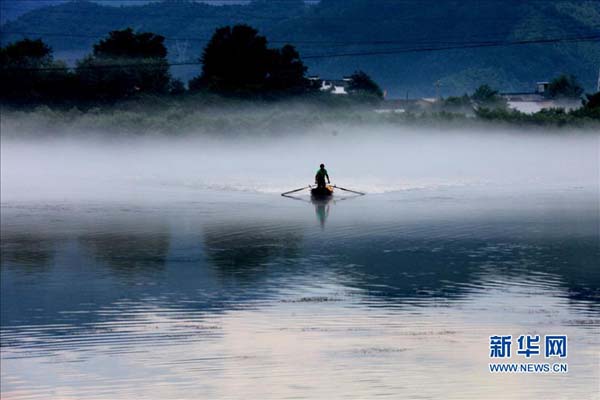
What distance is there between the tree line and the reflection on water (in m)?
61.8

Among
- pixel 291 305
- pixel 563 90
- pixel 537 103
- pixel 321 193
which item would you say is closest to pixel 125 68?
pixel 321 193

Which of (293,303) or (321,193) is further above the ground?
(321,193)

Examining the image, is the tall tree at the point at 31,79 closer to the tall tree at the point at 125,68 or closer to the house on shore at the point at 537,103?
the tall tree at the point at 125,68

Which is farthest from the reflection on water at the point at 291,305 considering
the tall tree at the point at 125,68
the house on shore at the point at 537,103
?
the house on shore at the point at 537,103

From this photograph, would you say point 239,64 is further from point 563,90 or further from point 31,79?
point 563,90

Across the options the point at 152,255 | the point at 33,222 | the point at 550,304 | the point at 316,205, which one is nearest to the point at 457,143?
the point at 316,205

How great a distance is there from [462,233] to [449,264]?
342 inches

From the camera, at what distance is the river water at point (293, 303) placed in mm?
19359

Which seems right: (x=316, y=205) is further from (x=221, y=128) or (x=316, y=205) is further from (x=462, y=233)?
(x=221, y=128)

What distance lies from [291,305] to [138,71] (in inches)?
3571

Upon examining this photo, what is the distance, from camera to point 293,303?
86.3ft

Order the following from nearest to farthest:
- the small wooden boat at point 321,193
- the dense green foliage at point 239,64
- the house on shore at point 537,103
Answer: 1. the small wooden boat at point 321,193
2. the dense green foliage at point 239,64
3. the house on shore at point 537,103

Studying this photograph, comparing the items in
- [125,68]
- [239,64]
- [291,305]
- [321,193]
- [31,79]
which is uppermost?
[239,64]

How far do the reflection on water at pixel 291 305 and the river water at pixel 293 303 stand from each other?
0.06 meters
